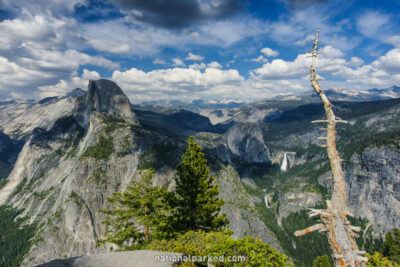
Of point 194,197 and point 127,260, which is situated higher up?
point 194,197

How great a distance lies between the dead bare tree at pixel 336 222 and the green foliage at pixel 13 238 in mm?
198434

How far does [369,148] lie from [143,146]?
19819 cm

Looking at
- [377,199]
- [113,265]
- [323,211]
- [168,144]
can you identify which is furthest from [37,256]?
[377,199]

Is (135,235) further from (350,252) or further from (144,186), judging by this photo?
(350,252)

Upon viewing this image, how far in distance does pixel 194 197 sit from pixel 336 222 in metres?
17.3

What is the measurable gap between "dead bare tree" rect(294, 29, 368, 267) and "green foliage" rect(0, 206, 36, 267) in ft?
651

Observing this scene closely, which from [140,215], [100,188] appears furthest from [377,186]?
[100,188]

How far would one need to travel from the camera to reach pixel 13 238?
6225 inches

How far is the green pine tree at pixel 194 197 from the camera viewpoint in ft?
79.6

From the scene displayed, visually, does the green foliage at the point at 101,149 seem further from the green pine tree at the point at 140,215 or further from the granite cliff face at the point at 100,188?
the green pine tree at the point at 140,215

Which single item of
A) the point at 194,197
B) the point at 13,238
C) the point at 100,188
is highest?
the point at 194,197

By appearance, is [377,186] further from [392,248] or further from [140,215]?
[140,215]

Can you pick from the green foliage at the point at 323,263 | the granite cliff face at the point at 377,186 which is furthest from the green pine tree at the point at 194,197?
the granite cliff face at the point at 377,186

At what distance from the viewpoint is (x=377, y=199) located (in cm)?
16725
